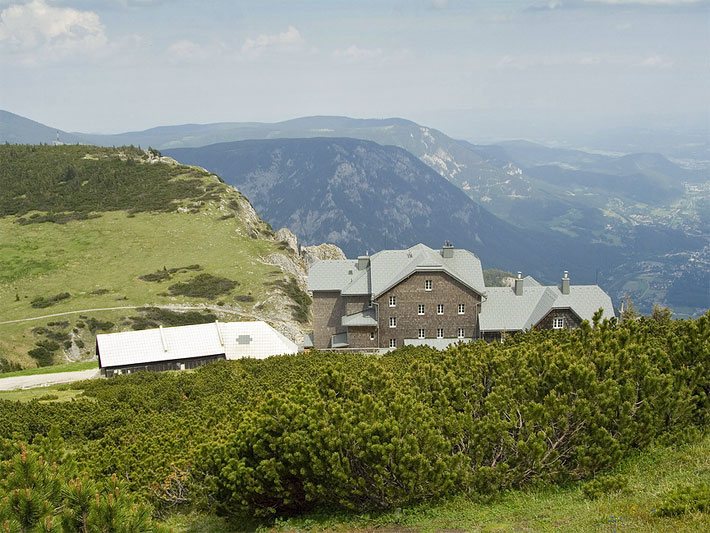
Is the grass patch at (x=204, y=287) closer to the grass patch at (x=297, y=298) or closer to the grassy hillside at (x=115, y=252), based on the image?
→ the grassy hillside at (x=115, y=252)

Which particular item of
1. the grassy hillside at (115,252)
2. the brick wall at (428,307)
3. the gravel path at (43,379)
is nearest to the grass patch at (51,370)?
the gravel path at (43,379)

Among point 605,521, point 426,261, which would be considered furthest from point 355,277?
point 605,521

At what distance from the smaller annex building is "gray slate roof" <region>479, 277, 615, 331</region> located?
17.4m

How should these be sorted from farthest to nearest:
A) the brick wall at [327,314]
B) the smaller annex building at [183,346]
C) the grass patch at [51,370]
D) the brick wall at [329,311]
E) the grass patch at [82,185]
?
1. the grass patch at [82,185]
2. the brick wall at [327,314]
3. the brick wall at [329,311]
4. the grass patch at [51,370]
5. the smaller annex building at [183,346]

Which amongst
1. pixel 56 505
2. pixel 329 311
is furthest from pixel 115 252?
pixel 56 505

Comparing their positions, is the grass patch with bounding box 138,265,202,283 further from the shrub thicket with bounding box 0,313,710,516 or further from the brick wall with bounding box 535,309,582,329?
the shrub thicket with bounding box 0,313,710,516

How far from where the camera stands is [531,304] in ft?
189

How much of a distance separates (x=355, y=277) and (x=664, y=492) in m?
48.0

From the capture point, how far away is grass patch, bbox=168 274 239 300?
10031 centimetres

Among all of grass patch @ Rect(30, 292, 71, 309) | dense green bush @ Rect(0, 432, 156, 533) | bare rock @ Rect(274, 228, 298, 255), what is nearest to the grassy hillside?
grass patch @ Rect(30, 292, 71, 309)

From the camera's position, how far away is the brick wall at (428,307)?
58594 millimetres

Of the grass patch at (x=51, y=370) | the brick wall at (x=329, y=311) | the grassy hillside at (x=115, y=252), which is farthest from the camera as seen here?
the grassy hillside at (x=115, y=252)

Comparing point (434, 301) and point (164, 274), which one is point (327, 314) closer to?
point (434, 301)

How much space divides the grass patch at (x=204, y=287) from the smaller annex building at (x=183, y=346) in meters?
37.5
